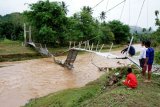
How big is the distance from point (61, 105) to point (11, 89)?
22.4 feet

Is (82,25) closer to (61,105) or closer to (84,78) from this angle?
(84,78)

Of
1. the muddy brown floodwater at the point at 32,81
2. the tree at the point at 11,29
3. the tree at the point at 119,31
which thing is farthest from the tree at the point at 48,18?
the tree at the point at 119,31

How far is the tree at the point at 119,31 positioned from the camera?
57656mm

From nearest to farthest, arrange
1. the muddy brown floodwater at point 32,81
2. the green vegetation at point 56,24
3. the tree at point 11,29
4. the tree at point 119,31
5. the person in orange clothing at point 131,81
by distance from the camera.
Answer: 1. the person in orange clothing at point 131,81
2. the muddy brown floodwater at point 32,81
3. the green vegetation at point 56,24
4. the tree at point 11,29
5. the tree at point 119,31

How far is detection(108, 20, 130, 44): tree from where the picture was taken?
189 ft

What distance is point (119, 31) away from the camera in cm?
5753

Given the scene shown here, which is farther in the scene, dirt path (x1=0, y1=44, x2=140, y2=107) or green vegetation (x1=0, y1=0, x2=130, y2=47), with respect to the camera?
green vegetation (x1=0, y1=0, x2=130, y2=47)

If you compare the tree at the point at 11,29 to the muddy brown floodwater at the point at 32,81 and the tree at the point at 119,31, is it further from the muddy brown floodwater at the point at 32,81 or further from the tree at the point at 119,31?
the muddy brown floodwater at the point at 32,81

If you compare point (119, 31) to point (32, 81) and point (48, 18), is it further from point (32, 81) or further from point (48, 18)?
point (32, 81)

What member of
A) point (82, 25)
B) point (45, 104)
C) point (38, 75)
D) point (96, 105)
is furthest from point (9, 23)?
point (96, 105)

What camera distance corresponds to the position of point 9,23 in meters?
43.5

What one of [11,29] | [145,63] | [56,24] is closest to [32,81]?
[145,63]

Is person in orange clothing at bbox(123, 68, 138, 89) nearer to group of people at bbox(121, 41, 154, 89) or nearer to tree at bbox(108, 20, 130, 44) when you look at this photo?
group of people at bbox(121, 41, 154, 89)

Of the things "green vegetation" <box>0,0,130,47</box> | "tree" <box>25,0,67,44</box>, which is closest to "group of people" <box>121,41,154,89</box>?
"green vegetation" <box>0,0,130,47</box>
